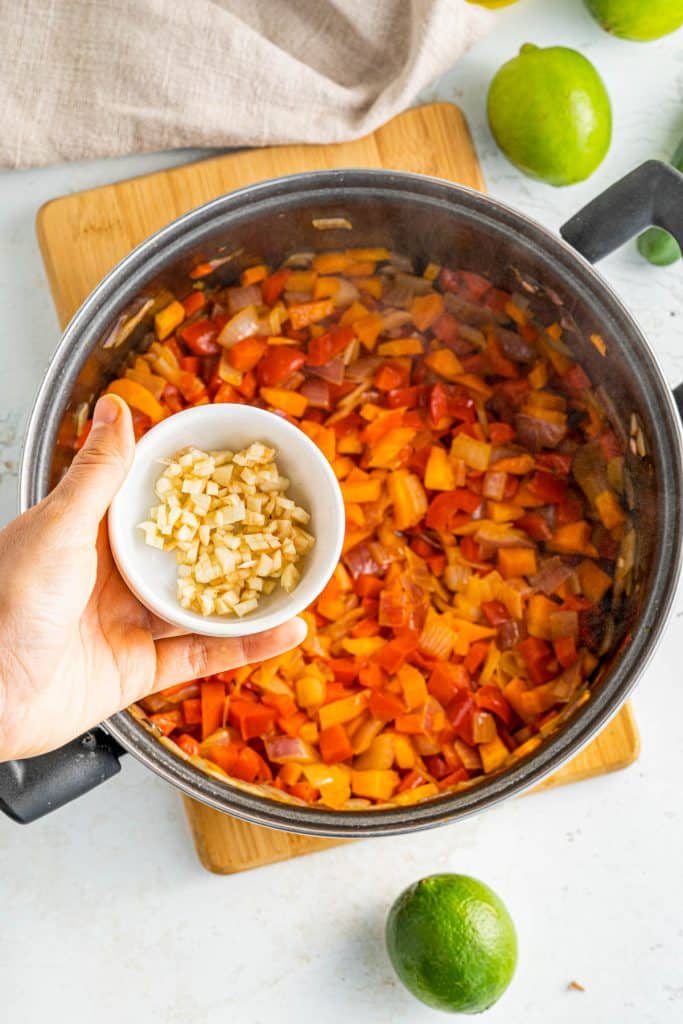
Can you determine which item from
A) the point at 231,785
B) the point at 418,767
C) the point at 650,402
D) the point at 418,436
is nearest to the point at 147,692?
the point at 231,785

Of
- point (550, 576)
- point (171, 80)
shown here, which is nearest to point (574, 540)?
point (550, 576)

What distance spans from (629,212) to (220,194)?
59 centimetres

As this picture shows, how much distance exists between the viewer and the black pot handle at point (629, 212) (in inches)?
51.7

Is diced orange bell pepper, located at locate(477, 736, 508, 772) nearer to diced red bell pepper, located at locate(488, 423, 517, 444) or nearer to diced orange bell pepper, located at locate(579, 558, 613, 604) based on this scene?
diced orange bell pepper, located at locate(579, 558, 613, 604)

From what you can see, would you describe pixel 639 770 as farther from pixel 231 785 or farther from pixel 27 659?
pixel 27 659

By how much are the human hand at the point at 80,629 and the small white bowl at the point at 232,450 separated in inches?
2.1

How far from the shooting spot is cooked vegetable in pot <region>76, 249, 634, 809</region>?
4.91 ft

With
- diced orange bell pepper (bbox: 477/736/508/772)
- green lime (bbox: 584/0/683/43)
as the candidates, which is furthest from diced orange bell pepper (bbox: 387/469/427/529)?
green lime (bbox: 584/0/683/43)

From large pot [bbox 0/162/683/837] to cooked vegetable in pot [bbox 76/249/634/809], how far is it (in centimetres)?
9

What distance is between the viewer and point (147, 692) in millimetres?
1395

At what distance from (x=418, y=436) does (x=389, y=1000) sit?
2.84ft

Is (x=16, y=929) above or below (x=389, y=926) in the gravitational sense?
below

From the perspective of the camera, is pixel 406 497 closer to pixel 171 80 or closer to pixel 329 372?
pixel 329 372

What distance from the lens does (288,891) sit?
1.59m
